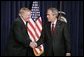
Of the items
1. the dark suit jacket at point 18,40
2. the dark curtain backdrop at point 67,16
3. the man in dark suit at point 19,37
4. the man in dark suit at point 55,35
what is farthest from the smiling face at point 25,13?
the dark curtain backdrop at point 67,16

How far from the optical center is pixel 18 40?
6688 millimetres

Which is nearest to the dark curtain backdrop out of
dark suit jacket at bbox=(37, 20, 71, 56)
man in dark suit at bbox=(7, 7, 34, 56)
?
man in dark suit at bbox=(7, 7, 34, 56)

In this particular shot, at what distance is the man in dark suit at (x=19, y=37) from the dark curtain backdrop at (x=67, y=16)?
1141 mm

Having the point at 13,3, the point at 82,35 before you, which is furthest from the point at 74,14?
the point at 13,3

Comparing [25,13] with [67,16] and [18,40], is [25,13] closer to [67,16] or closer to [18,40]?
[18,40]

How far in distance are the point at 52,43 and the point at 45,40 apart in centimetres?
23

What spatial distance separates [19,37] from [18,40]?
0.22 feet

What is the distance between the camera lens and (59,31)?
659 cm

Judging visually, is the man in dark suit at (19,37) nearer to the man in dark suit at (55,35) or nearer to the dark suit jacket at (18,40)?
the dark suit jacket at (18,40)

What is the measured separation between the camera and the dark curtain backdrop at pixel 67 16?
25.9 ft

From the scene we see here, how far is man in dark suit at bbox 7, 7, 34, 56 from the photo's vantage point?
21.9ft

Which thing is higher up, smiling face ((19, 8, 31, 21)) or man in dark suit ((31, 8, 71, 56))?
smiling face ((19, 8, 31, 21))

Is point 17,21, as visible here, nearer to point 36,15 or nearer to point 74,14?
point 36,15

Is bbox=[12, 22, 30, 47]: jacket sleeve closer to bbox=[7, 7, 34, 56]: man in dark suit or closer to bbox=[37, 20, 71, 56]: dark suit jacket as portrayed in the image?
bbox=[7, 7, 34, 56]: man in dark suit
